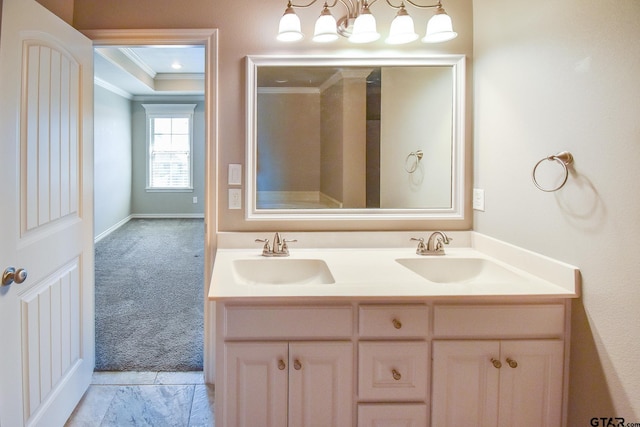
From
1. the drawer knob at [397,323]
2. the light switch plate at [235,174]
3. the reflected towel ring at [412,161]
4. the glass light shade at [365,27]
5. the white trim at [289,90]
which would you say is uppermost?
the glass light shade at [365,27]

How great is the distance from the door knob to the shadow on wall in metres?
1.94

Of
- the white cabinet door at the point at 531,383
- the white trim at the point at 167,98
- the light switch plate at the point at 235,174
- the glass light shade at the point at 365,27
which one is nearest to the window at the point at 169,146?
the white trim at the point at 167,98

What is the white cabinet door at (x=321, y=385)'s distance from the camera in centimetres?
141

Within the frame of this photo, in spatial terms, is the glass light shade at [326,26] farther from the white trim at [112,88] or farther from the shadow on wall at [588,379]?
the white trim at [112,88]

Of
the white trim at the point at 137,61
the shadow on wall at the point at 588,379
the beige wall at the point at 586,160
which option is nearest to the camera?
the beige wall at the point at 586,160

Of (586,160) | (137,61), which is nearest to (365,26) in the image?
(586,160)

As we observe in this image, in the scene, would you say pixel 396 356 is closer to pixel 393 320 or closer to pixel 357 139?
pixel 393 320

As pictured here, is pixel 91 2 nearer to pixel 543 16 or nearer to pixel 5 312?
pixel 5 312

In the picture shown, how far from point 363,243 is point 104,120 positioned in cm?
581

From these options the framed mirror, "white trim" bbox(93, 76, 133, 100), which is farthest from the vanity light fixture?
"white trim" bbox(93, 76, 133, 100)

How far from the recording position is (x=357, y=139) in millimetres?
2150

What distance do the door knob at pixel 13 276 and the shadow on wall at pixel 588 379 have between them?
1945mm

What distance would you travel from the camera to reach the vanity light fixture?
71.9 inches

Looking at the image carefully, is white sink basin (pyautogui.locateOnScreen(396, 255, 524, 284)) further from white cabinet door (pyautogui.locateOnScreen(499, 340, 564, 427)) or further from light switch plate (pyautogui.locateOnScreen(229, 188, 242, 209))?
light switch plate (pyautogui.locateOnScreen(229, 188, 242, 209))
